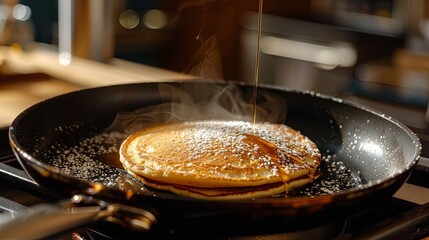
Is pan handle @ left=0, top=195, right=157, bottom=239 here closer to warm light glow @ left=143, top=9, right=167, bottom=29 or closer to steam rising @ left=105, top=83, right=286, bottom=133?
steam rising @ left=105, top=83, right=286, bottom=133

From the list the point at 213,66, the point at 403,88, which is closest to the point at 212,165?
the point at 213,66

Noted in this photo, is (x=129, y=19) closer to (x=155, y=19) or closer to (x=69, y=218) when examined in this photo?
(x=155, y=19)

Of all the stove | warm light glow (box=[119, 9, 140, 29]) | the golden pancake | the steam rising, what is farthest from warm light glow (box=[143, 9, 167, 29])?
the golden pancake

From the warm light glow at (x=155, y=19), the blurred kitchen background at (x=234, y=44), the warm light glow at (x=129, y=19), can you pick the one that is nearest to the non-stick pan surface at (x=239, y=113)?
the blurred kitchen background at (x=234, y=44)

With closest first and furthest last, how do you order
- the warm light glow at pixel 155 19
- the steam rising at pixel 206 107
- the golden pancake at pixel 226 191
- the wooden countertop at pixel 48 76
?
1. the golden pancake at pixel 226 191
2. the steam rising at pixel 206 107
3. the wooden countertop at pixel 48 76
4. the warm light glow at pixel 155 19

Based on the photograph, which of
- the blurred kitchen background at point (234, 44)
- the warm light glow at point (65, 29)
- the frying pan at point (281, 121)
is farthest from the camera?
the warm light glow at point (65, 29)

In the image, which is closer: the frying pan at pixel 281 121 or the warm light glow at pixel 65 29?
the frying pan at pixel 281 121

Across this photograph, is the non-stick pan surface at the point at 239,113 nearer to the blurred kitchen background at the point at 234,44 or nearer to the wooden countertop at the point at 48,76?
the wooden countertop at the point at 48,76
